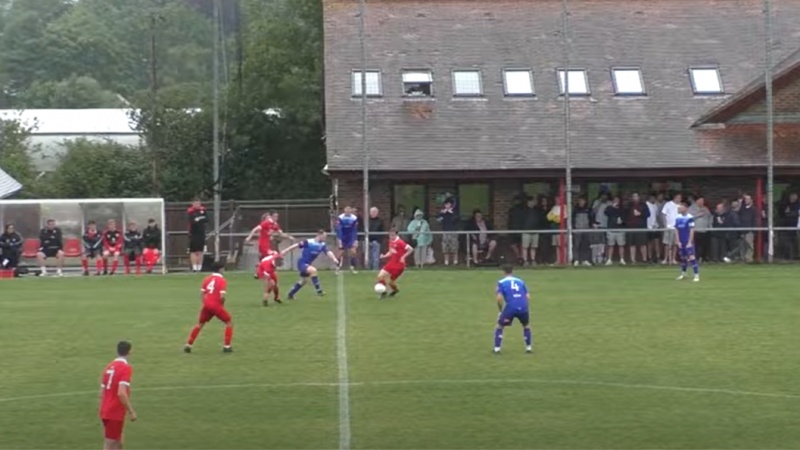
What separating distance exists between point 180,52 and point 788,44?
34.3 meters

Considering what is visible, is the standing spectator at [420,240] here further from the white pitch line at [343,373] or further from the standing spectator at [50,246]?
the standing spectator at [50,246]

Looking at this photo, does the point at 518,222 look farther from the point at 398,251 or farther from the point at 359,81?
the point at 398,251

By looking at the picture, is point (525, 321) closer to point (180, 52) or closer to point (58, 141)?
point (180, 52)

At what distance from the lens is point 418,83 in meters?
44.3

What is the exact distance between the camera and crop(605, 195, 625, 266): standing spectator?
37.9m

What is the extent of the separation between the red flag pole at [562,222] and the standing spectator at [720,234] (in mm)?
4146

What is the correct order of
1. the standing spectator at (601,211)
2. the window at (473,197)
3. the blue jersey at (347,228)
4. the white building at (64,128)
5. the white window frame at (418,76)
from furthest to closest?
the white building at (64,128), the white window frame at (418,76), the window at (473,197), the standing spectator at (601,211), the blue jersey at (347,228)

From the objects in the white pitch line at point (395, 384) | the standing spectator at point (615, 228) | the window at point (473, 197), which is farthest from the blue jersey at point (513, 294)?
the window at point (473, 197)

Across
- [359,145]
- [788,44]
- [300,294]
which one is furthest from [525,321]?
[788,44]

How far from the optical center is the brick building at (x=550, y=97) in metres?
41.4

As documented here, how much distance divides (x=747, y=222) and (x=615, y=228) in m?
3.76

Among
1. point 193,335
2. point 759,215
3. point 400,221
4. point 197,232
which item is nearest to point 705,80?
point 759,215

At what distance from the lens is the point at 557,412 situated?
17.0 m

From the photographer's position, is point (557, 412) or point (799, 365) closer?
point (557, 412)
